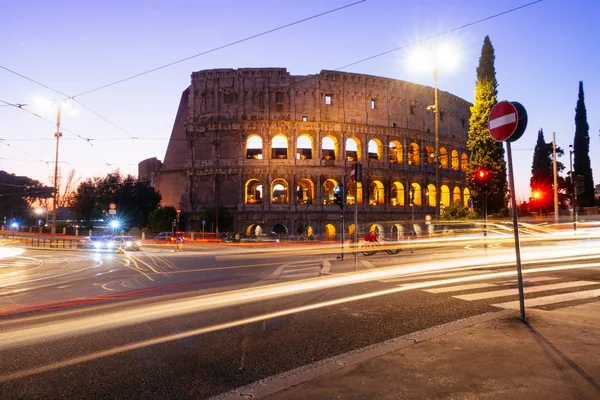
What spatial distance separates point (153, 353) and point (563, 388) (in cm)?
371

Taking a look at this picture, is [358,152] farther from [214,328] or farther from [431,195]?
[214,328]

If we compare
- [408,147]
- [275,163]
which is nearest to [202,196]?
[275,163]

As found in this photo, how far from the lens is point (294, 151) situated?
47.7 metres

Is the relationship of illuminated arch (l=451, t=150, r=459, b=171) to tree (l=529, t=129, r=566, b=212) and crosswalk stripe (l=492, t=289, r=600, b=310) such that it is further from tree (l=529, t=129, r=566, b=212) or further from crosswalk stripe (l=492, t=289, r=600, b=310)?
crosswalk stripe (l=492, t=289, r=600, b=310)

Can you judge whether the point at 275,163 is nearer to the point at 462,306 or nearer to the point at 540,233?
the point at 540,233

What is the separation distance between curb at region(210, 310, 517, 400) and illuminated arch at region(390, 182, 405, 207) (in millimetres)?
47709

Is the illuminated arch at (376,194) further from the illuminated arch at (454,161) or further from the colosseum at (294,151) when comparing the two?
the illuminated arch at (454,161)

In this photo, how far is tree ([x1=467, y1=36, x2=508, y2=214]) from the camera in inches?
1299

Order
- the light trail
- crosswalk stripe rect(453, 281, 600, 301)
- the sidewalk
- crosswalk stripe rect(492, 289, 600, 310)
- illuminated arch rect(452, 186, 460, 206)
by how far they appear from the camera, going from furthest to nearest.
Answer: illuminated arch rect(452, 186, 460, 206), crosswalk stripe rect(453, 281, 600, 301), crosswalk stripe rect(492, 289, 600, 310), the light trail, the sidewalk

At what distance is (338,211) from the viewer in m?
47.4

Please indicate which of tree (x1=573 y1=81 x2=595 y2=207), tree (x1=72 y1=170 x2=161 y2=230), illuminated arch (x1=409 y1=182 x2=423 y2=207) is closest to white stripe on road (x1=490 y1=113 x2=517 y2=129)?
illuminated arch (x1=409 y1=182 x2=423 y2=207)

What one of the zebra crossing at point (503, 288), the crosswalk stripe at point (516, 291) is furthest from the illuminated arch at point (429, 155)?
the crosswalk stripe at point (516, 291)

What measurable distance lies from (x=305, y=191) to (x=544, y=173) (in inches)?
1425

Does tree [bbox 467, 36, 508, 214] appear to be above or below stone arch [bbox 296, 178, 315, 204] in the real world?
above
